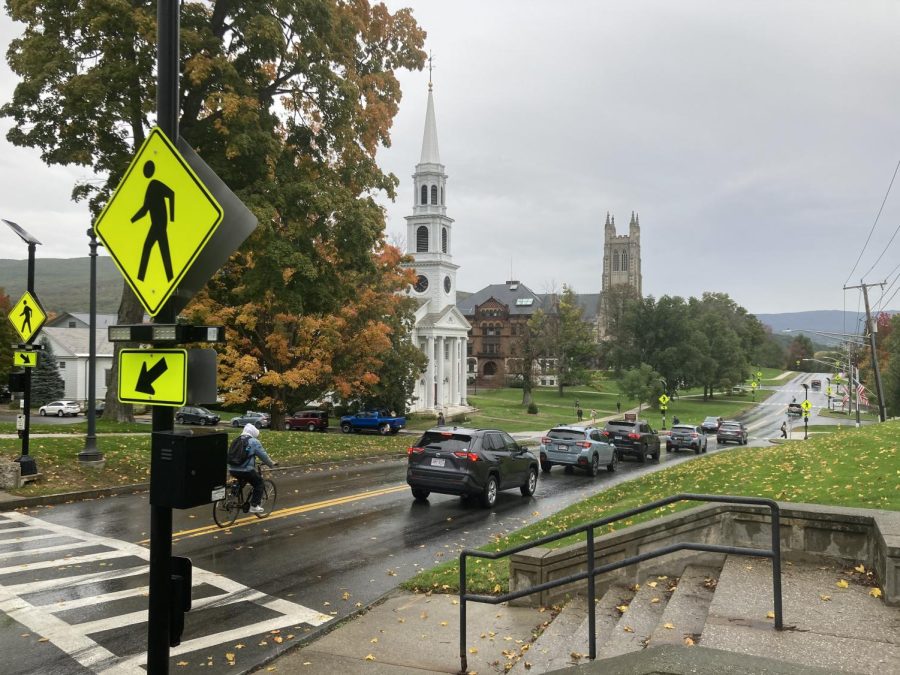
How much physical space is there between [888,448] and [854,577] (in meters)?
10.9

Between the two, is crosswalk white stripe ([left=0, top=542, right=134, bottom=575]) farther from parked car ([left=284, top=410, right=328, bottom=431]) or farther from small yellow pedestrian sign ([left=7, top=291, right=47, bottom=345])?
parked car ([left=284, top=410, right=328, bottom=431])

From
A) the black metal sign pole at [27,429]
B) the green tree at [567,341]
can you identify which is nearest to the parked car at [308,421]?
the black metal sign pole at [27,429]

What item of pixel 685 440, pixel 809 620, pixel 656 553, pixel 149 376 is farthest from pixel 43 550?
pixel 685 440

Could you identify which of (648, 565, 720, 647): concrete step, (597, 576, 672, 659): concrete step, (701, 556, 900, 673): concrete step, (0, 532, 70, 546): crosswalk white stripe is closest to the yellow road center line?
(0, 532, 70, 546): crosswalk white stripe

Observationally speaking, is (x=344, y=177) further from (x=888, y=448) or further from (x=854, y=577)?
(x=854, y=577)

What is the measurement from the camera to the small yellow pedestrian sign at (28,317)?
15.3 meters

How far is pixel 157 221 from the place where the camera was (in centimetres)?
417

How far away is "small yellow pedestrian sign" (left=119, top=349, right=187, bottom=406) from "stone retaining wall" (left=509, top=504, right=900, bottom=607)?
520 cm

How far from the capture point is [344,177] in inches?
949

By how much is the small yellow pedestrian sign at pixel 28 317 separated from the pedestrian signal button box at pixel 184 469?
13404 mm

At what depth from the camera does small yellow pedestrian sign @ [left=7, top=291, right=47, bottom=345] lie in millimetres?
15336

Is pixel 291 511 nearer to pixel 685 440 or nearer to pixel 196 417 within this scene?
pixel 685 440

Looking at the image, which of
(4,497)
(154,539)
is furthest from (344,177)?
(154,539)

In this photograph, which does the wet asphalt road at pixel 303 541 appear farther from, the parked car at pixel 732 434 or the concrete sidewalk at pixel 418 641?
the parked car at pixel 732 434
